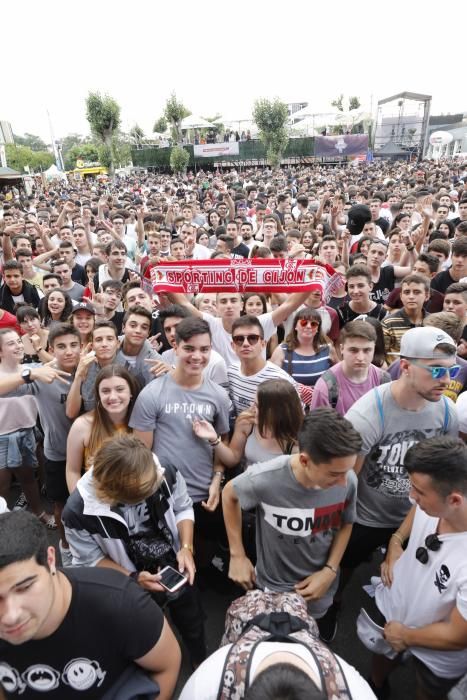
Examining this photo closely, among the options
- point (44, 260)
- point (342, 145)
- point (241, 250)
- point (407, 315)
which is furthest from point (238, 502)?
point (342, 145)

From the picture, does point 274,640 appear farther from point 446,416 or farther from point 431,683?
point 446,416

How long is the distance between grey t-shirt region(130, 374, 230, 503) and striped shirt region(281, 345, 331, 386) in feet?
3.53

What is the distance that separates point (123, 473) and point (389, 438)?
55.9 inches

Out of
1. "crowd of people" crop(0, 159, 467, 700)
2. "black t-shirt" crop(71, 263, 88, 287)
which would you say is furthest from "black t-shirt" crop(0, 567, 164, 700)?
"black t-shirt" crop(71, 263, 88, 287)

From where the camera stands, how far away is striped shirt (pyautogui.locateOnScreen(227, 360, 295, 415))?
312cm

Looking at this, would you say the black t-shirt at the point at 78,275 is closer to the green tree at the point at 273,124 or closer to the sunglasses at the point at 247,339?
the sunglasses at the point at 247,339

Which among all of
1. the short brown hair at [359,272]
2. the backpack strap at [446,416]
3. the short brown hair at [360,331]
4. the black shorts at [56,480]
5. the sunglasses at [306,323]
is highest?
the short brown hair at [359,272]

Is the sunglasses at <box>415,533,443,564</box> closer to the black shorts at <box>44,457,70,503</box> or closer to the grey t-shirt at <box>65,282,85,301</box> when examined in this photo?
the black shorts at <box>44,457,70,503</box>

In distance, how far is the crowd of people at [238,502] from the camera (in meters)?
1.36

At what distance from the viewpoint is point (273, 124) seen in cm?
3562

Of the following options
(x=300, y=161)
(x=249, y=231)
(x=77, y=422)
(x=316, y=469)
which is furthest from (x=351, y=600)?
(x=300, y=161)

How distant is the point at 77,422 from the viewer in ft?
8.79

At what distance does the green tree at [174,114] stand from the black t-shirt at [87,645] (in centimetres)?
4615

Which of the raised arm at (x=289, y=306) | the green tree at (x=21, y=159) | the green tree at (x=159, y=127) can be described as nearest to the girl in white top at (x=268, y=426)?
the raised arm at (x=289, y=306)
